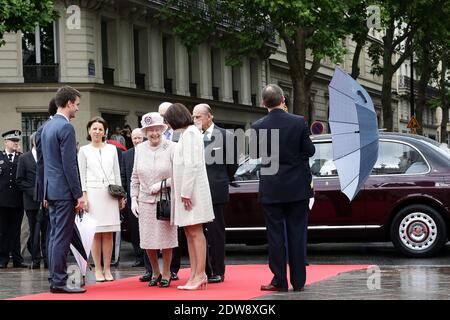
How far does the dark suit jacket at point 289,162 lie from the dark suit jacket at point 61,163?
6.48 feet

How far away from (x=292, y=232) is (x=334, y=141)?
7.99 feet

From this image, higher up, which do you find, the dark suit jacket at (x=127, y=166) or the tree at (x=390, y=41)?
the tree at (x=390, y=41)

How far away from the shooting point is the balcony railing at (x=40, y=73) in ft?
116

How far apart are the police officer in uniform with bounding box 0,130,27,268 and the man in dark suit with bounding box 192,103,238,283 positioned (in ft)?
→ 15.8

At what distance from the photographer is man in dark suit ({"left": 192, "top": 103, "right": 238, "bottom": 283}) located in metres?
11.4

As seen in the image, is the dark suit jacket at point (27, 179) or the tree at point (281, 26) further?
the tree at point (281, 26)

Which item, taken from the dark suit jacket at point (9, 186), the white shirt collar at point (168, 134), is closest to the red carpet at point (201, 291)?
the white shirt collar at point (168, 134)

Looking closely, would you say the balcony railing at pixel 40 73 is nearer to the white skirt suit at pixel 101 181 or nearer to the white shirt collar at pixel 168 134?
the white skirt suit at pixel 101 181

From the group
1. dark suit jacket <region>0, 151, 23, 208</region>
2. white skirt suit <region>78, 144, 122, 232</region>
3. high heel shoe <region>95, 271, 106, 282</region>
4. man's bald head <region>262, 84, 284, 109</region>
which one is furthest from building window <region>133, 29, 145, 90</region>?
man's bald head <region>262, 84, 284, 109</region>

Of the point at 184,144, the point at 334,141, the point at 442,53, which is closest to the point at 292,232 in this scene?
the point at 184,144

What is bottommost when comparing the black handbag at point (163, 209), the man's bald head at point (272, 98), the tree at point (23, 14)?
the black handbag at point (163, 209)

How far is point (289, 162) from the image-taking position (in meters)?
10.2

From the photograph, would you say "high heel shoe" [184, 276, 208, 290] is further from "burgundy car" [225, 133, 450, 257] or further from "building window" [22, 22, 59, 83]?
"building window" [22, 22, 59, 83]

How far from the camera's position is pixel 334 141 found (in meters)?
12.3
